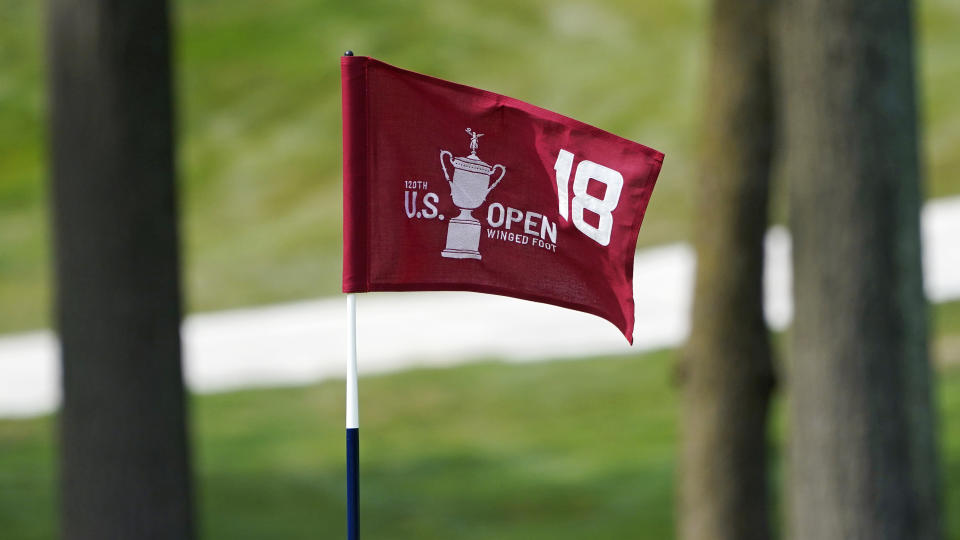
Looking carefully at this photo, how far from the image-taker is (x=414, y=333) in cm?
1516

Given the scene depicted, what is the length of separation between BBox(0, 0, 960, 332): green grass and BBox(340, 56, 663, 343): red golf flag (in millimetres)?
13124

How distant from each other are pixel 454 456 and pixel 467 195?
8754 millimetres

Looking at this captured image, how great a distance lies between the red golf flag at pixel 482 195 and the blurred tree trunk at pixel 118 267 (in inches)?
72.4

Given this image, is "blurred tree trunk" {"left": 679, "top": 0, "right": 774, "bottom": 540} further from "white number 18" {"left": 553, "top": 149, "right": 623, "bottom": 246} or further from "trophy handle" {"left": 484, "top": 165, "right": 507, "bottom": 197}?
"trophy handle" {"left": 484, "top": 165, "right": 507, "bottom": 197}

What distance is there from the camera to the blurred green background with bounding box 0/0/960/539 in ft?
35.9

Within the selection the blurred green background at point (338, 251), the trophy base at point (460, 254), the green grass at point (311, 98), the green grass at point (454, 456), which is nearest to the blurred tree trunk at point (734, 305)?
the blurred green background at point (338, 251)

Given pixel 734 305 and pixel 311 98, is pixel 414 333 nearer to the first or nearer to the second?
pixel 311 98

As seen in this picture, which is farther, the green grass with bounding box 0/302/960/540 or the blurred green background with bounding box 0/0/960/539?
the blurred green background with bounding box 0/0/960/539

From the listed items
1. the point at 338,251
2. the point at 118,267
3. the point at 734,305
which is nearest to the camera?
the point at 118,267

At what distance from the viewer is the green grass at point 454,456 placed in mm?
10453

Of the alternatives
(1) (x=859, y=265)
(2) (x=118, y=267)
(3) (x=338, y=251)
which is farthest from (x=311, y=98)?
(1) (x=859, y=265)

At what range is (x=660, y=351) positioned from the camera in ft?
46.1

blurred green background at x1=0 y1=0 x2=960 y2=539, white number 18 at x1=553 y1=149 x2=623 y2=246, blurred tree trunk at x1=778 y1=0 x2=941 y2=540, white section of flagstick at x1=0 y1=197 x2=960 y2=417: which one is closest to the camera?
white number 18 at x1=553 y1=149 x2=623 y2=246

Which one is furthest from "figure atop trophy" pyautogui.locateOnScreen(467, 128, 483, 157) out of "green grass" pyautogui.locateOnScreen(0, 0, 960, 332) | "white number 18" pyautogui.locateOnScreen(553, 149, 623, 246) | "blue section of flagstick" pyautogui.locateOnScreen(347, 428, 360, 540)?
"green grass" pyautogui.locateOnScreen(0, 0, 960, 332)
